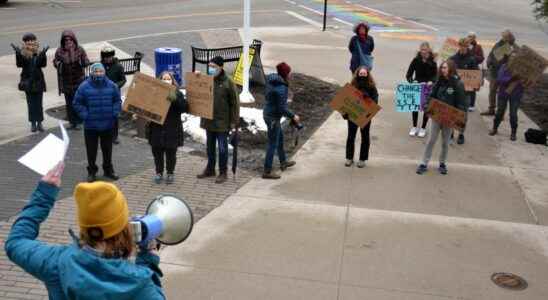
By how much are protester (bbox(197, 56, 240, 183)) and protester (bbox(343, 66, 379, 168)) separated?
5.65 ft

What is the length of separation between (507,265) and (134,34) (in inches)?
667

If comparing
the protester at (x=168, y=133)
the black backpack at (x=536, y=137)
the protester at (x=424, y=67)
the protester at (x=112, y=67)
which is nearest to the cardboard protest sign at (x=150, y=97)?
the protester at (x=168, y=133)

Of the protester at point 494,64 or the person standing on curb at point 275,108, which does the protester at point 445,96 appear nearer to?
the person standing on curb at point 275,108

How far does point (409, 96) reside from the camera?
35.4 feet

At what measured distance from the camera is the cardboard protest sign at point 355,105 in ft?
30.3

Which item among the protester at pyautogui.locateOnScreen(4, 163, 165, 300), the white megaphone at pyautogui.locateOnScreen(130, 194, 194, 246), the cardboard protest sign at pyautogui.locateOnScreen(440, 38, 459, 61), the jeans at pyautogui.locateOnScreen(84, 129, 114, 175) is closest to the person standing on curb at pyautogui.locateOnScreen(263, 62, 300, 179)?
the jeans at pyautogui.locateOnScreen(84, 129, 114, 175)

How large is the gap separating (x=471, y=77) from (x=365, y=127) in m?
3.17

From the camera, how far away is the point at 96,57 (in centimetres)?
1716

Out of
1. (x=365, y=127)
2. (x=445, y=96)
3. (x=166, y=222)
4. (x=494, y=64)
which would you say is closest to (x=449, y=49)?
(x=494, y=64)

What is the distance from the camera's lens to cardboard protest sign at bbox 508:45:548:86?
10.8 m

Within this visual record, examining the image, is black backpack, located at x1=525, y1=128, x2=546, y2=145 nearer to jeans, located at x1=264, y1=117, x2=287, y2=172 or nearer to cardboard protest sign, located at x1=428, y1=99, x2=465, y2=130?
cardboard protest sign, located at x1=428, y1=99, x2=465, y2=130

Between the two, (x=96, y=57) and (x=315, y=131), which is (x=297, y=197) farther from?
(x=96, y=57)

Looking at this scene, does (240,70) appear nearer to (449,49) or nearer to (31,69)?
(449,49)

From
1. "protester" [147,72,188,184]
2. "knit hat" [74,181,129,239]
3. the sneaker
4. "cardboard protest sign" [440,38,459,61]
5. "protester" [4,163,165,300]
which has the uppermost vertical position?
"knit hat" [74,181,129,239]
